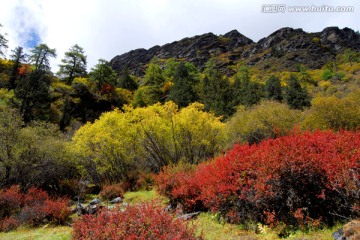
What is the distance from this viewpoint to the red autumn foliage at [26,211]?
12570 mm

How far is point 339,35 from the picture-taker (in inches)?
4695

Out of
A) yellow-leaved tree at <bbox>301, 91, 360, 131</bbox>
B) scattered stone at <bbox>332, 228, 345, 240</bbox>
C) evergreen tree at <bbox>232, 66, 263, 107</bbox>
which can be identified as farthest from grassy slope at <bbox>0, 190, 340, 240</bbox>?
evergreen tree at <bbox>232, 66, 263, 107</bbox>

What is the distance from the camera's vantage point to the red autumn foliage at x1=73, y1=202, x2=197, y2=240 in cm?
513

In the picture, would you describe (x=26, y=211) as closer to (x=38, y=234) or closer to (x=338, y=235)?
(x=38, y=234)

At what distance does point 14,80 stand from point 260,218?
51.7 metres

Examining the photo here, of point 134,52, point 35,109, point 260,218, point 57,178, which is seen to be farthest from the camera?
point 134,52

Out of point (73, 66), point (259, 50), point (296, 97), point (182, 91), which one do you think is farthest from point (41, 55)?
point (259, 50)

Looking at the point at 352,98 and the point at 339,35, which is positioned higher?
the point at 339,35

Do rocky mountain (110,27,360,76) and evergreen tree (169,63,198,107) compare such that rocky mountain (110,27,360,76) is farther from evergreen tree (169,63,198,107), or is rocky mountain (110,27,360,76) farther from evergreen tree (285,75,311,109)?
evergreen tree (285,75,311,109)

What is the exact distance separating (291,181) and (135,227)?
4.62 metres

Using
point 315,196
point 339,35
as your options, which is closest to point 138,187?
point 315,196

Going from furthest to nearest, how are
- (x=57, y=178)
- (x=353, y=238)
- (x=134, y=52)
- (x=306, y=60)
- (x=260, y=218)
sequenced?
(x=134, y=52), (x=306, y=60), (x=57, y=178), (x=260, y=218), (x=353, y=238)

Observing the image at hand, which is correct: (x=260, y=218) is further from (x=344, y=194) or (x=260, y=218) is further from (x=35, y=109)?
(x=35, y=109)

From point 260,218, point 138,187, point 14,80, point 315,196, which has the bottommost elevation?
point 138,187
